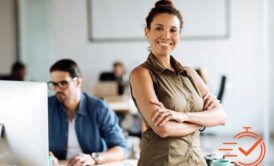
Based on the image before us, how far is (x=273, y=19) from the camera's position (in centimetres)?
662

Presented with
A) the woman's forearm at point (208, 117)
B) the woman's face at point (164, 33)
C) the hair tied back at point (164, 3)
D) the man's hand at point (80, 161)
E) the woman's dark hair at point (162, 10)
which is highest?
the hair tied back at point (164, 3)

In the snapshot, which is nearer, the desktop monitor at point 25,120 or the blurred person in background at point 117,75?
the desktop monitor at point 25,120

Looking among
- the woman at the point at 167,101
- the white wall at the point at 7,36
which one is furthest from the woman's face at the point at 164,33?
the white wall at the point at 7,36

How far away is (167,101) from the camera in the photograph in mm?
1777

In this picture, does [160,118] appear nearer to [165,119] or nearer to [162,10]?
[165,119]

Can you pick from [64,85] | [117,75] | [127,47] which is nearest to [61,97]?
[64,85]

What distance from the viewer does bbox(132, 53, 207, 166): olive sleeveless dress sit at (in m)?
1.77

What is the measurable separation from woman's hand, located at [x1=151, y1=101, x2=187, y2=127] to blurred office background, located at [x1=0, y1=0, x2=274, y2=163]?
548 cm

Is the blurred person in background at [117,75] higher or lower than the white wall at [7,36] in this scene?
lower

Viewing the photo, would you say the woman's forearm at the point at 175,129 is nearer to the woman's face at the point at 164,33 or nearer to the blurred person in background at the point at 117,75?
the woman's face at the point at 164,33

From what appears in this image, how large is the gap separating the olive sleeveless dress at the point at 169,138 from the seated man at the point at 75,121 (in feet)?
2.99

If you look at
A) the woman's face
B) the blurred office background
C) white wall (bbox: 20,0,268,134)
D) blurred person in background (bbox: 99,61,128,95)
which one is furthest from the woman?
white wall (bbox: 20,0,268,134)

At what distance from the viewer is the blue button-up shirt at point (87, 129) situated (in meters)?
2.73

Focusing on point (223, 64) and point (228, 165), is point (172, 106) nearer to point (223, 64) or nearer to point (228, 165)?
point (228, 165)
